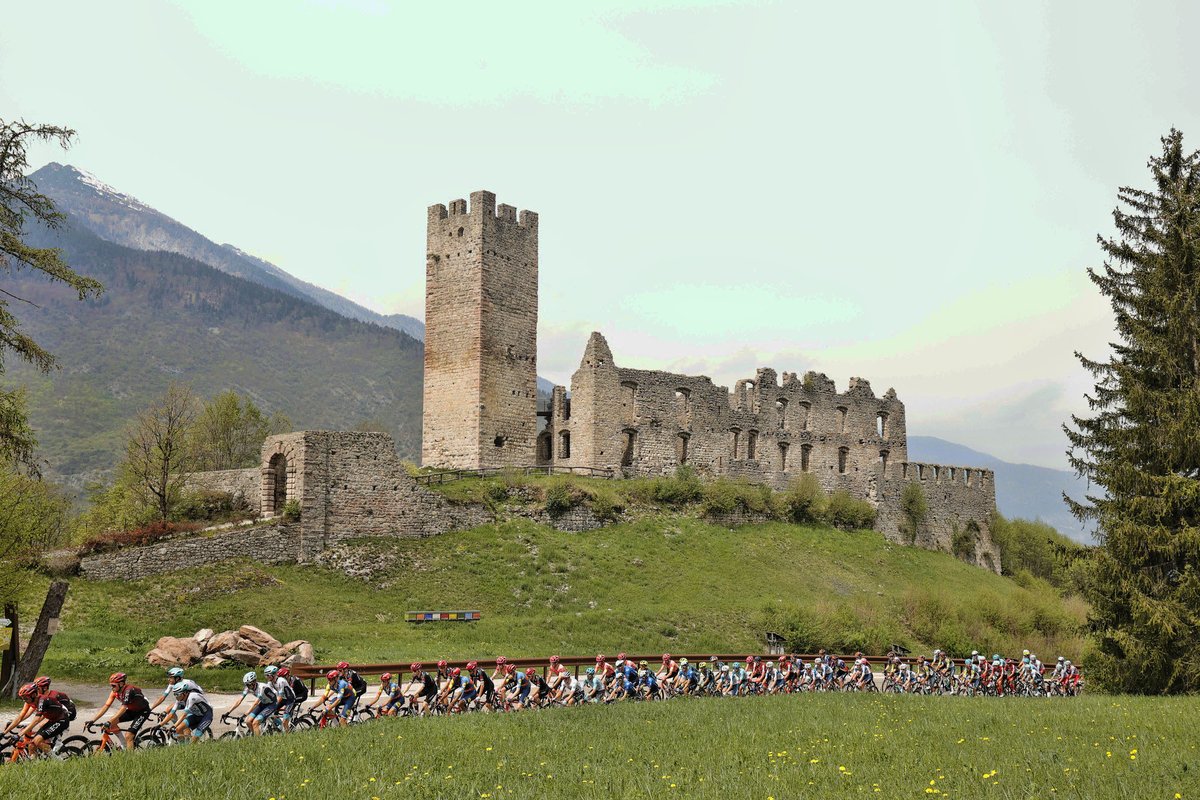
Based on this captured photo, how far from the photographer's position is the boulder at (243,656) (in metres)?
24.0

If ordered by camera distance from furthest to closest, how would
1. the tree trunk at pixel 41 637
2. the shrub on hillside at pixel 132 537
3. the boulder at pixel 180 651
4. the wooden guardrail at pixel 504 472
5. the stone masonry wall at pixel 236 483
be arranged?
the wooden guardrail at pixel 504 472 → the stone masonry wall at pixel 236 483 → the shrub on hillside at pixel 132 537 → the boulder at pixel 180 651 → the tree trunk at pixel 41 637

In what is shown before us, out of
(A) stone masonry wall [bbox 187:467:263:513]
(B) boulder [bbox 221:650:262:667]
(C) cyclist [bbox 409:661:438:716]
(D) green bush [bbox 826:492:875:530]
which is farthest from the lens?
(D) green bush [bbox 826:492:875:530]

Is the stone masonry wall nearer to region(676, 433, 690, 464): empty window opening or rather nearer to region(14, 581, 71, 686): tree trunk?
region(14, 581, 71, 686): tree trunk

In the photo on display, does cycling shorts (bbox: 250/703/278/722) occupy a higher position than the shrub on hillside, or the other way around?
the shrub on hillside

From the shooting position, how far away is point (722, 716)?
59.5 ft

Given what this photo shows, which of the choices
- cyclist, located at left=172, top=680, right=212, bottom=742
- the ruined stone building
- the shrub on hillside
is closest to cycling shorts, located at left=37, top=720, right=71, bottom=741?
cyclist, located at left=172, top=680, right=212, bottom=742

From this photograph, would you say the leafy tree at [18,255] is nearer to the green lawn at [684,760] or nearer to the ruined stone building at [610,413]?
the green lawn at [684,760]

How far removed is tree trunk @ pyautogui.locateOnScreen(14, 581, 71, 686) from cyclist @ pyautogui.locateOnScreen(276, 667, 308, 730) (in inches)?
268

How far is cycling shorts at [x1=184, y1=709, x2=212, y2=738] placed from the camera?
14.4m

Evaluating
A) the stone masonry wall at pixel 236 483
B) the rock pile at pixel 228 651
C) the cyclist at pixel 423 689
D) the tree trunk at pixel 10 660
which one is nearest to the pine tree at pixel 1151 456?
the cyclist at pixel 423 689

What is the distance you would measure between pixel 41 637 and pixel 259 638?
572 cm

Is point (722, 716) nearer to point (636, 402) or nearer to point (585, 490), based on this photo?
point (585, 490)

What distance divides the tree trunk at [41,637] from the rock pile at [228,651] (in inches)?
144

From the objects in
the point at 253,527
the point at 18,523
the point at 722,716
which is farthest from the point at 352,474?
the point at 722,716
